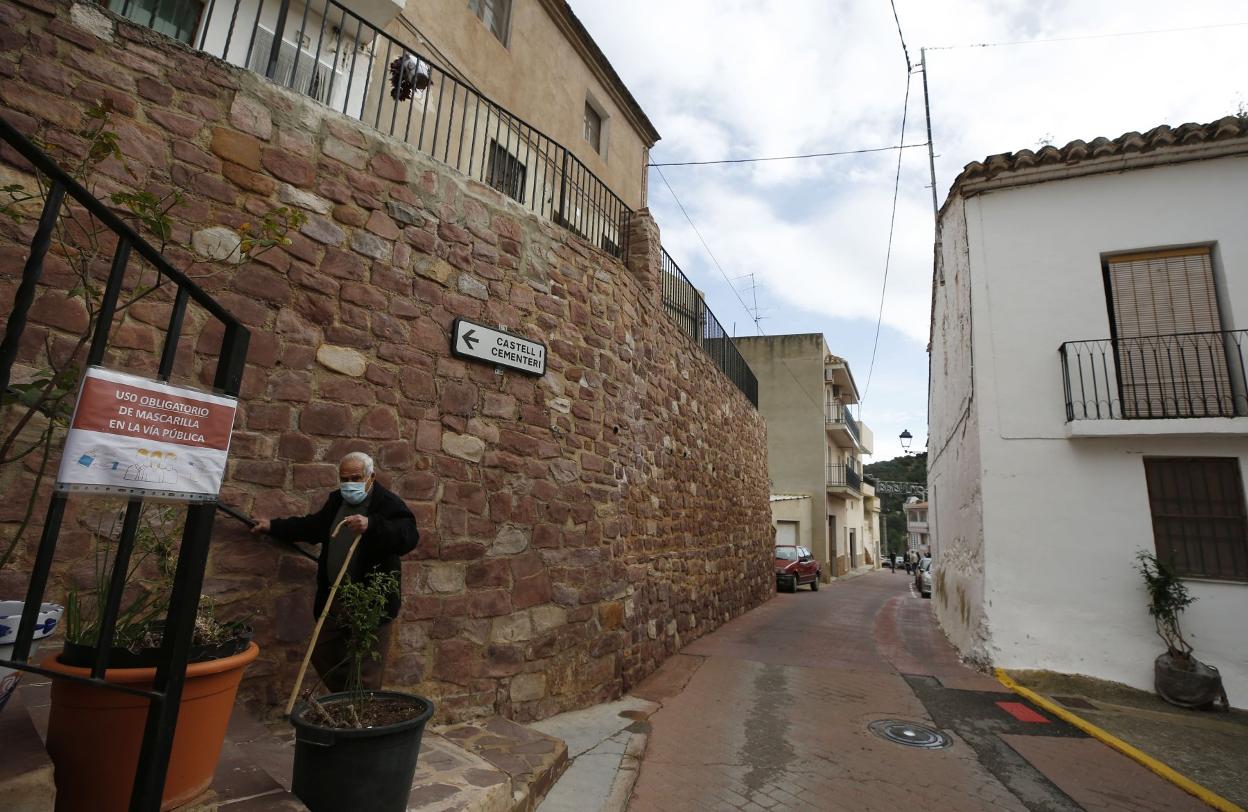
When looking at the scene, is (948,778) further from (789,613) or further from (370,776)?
(789,613)

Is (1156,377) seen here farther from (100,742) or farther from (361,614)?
(100,742)

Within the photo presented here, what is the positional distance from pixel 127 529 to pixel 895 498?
2540 inches

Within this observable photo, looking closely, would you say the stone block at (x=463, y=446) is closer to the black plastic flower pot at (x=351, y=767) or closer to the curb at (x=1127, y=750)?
the black plastic flower pot at (x=351, y=767)

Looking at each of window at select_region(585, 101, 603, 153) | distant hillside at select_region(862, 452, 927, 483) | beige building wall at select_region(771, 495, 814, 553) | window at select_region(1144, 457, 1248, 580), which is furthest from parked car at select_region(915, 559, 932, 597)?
distant hillside at select_region(862, 452, 927, 483)

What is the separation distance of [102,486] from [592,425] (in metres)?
4.19

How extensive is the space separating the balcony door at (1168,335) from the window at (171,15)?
10306 millimetres

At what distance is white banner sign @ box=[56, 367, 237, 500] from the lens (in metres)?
1.37

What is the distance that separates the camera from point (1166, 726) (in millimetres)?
4973

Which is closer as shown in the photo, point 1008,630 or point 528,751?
point 528,751

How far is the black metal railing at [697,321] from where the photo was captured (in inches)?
325

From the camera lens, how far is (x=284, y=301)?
11.7ft

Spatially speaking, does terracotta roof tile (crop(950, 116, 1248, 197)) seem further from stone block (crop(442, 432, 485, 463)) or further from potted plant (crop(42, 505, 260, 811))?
potted plant (crop(42, 505, 260, 811))

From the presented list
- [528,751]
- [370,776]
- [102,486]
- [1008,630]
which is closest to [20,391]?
[102,486]

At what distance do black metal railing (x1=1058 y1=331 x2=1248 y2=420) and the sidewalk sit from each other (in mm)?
2719
